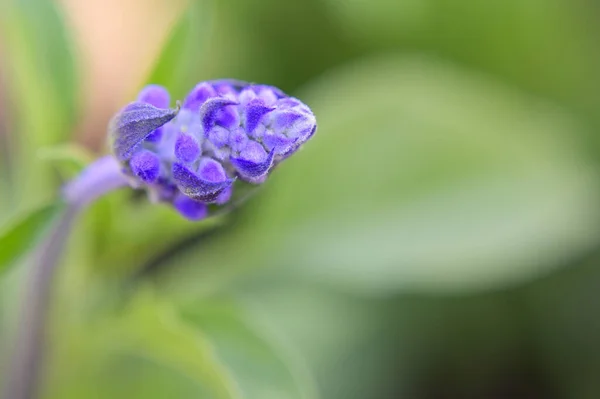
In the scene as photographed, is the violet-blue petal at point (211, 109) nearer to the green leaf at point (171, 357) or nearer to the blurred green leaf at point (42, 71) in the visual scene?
the green leaf at point (171, 357)

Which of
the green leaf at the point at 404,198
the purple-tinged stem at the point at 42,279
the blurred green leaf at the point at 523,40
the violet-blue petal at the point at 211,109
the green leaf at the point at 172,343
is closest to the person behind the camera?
the violet-blue petal at the point at 211,109

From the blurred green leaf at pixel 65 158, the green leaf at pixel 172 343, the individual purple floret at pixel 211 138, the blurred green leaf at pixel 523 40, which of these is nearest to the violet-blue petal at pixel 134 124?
the individual purple floret at pixel 211 138

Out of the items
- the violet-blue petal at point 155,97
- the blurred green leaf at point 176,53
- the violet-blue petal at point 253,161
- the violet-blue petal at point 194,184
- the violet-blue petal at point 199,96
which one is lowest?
the violet-blue petal at point 194,184

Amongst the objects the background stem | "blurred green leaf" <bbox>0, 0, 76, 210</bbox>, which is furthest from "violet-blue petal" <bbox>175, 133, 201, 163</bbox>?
"blurred green leaf" <bbox>0, 0, 76, 210</bbox>

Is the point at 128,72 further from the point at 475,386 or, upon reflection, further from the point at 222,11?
the point at 475,386

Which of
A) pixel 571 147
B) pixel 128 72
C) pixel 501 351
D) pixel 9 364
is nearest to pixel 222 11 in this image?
pixel 128 72
